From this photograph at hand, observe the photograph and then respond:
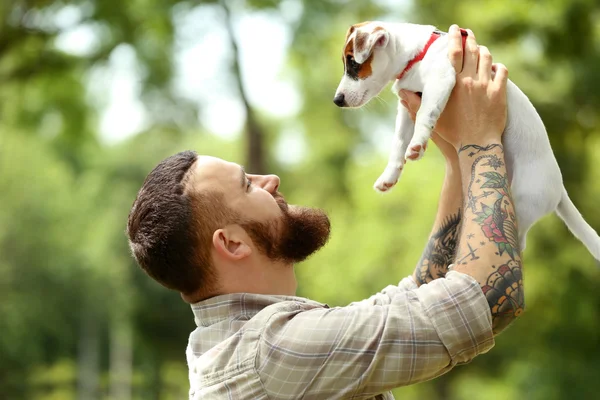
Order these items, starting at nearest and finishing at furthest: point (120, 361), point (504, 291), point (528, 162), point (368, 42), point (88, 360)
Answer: point (504, 291)
point (528, 162)
point (368, 42)
point (88, 360)
point (120, 361)

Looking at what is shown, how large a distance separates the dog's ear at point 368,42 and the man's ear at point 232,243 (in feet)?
2.89

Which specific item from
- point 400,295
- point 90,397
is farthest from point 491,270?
point 90,397

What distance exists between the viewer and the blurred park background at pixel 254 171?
12.7 m

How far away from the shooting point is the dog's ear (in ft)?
9.34

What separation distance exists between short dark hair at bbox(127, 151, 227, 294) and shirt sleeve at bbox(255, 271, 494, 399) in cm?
32

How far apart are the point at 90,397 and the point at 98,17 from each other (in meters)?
11.3

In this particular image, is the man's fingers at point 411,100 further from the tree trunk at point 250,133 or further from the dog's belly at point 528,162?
the tree trunk at point 250,133

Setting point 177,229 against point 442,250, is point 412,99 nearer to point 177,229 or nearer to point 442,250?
point 442,250

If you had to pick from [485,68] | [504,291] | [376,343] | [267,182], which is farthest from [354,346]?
[485,68]

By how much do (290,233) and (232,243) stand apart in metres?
0.19

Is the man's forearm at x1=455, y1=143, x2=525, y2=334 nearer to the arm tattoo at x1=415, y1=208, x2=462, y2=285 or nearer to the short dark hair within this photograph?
the arm tattoo at x1=415, y1=208, x2=462, y2=285

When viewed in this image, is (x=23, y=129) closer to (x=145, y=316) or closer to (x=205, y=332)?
(x=145, y=316)

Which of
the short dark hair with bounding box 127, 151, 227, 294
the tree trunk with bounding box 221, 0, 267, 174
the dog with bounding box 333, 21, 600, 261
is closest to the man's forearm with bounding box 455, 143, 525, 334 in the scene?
the dog with bounding box 333, 21, 600, 261

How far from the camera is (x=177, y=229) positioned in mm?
2291
